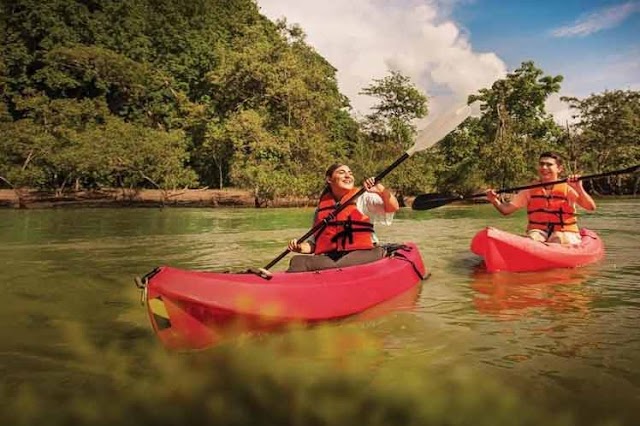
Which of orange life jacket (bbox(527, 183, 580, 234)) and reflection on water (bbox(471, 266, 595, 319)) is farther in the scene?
orange life jacket (bbox(527, 183, 580, 234))

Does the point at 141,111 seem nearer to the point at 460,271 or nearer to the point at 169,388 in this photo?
the point at 460,271

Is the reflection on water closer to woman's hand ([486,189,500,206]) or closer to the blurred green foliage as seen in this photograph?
woman's hand ([486,189,500,206])

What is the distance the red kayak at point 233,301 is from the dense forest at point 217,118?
18502 mm

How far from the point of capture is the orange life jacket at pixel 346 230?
4.35 m

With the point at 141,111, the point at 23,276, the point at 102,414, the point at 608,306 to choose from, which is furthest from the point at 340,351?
the point at 141,111

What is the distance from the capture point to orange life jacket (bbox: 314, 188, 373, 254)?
4.35 m

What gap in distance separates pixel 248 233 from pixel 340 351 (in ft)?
26.3

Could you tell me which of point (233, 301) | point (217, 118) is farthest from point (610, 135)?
point (233, 301)

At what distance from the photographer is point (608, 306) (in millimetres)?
4090

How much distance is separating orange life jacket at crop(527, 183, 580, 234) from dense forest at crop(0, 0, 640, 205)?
1648 centimetres

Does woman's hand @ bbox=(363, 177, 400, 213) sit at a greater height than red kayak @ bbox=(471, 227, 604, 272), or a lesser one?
greater

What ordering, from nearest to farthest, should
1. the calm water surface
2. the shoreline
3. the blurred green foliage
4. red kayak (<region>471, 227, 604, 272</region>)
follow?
1. the blurred green foliage
2. the calm water surface
3. red kayak (<region>471, 227, 604, 272</region>)
4. the shoreline

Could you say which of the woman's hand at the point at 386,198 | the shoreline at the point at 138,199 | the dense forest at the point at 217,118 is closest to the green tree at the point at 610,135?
the dense forest at the point at 217,118

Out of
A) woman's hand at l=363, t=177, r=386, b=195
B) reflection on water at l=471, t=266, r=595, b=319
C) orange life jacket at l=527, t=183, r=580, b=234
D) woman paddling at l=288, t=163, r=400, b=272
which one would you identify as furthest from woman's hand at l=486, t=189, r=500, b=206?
woman's hand at l=363, t=177, r=386, b=195
